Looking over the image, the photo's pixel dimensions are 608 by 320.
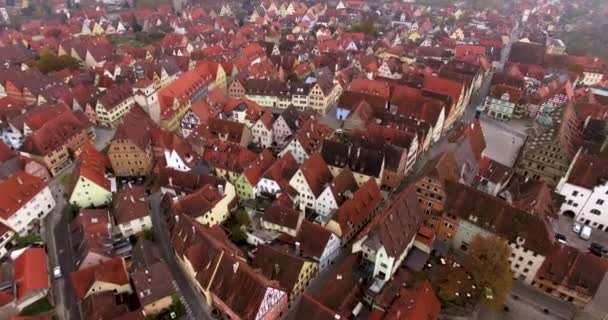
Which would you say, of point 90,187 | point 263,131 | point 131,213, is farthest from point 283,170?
point 90,187

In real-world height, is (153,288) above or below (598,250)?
above

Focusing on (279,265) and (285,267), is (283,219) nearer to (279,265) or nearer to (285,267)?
(279,265)

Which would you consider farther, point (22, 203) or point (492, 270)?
point (22, 203)

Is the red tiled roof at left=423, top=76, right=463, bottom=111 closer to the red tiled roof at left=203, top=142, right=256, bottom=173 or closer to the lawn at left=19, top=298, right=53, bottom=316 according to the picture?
the red tiled roof at left=203, top=142, right=256, bottom=173

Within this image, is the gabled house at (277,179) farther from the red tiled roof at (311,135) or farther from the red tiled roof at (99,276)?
the red tiled roof at (99,276)

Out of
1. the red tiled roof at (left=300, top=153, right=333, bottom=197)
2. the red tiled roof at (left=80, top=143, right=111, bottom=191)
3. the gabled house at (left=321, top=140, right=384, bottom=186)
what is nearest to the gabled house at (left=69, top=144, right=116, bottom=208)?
the red tiled roof at (left=80, top=143, right=111, bottom=191)

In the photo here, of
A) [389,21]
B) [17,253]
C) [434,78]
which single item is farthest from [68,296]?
[389,21]
